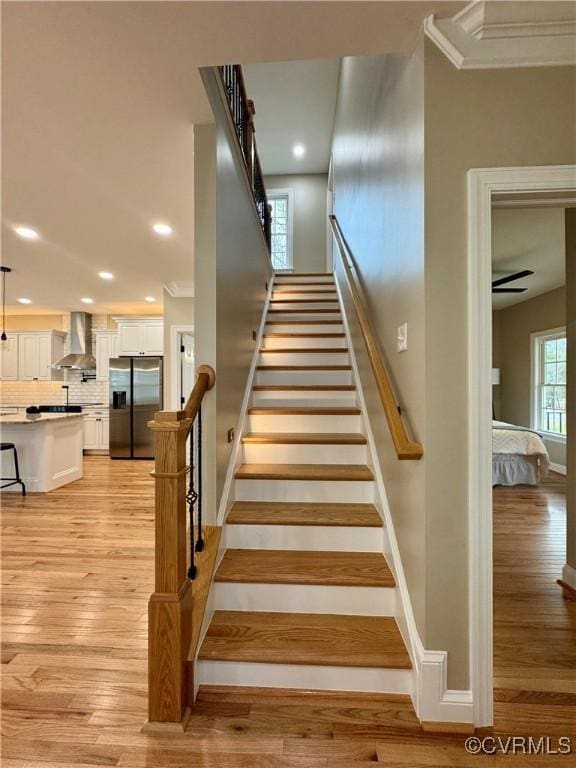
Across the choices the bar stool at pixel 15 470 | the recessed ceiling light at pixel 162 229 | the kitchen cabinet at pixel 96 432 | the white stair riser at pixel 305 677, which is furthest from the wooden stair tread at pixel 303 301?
the kitchen cabinet at pixel 96 432

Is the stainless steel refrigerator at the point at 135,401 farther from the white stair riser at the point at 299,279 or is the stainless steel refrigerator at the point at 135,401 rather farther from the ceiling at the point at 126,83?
the ceiling at the point at 126,83

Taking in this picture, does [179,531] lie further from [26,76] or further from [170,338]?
[170,338]

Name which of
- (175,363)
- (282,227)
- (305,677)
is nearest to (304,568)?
(305,677)

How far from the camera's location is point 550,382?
648cm

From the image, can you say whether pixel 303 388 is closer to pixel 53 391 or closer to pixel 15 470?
pixel 15 470

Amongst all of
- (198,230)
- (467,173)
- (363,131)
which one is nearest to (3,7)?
(198,230)

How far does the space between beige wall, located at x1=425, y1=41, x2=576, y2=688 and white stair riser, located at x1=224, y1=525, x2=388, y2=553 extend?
0.61 meters

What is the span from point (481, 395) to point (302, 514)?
120cm

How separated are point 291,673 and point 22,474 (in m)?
4.51

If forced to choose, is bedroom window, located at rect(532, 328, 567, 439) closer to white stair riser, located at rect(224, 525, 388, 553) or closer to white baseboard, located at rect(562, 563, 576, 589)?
white baseboard, located at rect(562, 563, 576, 589)

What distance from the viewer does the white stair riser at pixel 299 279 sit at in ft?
17.5

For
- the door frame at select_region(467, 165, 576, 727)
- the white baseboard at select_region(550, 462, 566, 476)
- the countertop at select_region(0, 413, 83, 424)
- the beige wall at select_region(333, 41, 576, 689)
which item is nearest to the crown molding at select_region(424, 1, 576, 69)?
the beige wall at select_region(333, 41, 576, 689)

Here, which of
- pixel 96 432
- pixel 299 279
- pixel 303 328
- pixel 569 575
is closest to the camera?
pixel 569 575

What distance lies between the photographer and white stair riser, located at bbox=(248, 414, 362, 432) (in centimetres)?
288
